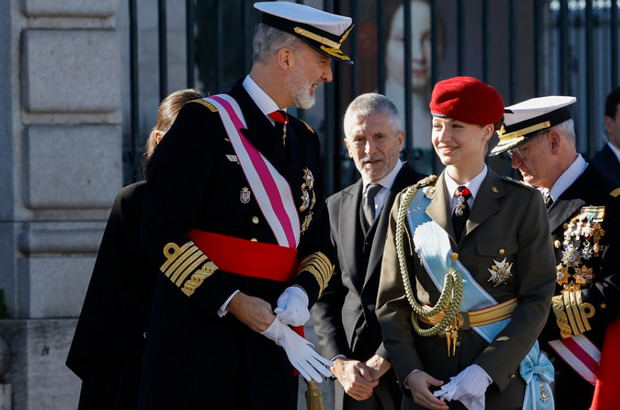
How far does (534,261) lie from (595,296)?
0.65 m

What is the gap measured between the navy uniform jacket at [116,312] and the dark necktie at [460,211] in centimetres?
107

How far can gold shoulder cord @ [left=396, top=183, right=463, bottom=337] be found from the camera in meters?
4.18

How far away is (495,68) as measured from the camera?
8.55 m

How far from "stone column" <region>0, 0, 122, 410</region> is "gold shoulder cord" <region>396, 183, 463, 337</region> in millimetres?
2408

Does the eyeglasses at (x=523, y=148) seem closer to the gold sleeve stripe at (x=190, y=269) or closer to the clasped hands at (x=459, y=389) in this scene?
the clasped hands at (x=459, y=389)

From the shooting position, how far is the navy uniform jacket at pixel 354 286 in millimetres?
4965

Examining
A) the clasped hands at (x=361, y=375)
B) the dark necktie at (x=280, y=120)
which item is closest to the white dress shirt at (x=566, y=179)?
the clasped hands at (x=361, y=375)

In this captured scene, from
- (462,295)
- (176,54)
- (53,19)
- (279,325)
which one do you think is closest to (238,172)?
(279,325)

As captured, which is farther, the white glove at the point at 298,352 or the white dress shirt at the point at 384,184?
the white dress shirt at the point at 384,184

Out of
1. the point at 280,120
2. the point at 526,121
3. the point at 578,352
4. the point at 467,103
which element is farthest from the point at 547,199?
the point at 280,120

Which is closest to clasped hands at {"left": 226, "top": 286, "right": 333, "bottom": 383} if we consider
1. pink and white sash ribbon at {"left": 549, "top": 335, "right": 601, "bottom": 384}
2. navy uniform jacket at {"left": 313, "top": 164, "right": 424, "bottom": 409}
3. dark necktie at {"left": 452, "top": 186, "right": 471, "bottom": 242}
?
dark necktie at {"left": 452, "top": 186, "right": 471, "bottom": 242}

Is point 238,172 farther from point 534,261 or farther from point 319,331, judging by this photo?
point 319,331

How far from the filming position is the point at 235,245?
394 centimetres

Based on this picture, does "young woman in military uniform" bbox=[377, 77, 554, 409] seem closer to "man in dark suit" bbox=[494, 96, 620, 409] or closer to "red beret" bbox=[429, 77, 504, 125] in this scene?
"red beret" bbox=[429, 77, 504, 125]
